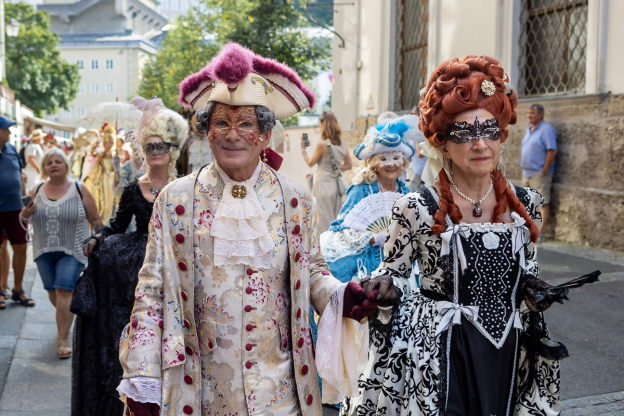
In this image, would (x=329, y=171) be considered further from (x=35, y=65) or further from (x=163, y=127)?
(x=35, y=65)

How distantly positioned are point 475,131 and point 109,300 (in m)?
2.60

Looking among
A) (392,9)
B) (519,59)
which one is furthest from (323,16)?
(519,59)

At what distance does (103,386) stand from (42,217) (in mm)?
2544

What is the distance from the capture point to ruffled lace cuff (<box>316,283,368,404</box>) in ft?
8.48

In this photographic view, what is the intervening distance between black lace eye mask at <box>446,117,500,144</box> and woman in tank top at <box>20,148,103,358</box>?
3.93 m

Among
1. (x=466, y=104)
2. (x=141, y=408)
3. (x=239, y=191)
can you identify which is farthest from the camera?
(x=466, y=104)

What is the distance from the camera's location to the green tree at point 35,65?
46.7 metres

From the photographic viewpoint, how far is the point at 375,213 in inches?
193

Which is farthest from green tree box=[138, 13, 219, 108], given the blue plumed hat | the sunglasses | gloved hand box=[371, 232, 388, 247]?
gloved hand box=[371, 232, 388, 247]

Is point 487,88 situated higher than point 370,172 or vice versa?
point 487,88

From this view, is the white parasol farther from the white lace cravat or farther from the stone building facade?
the white lace cravat

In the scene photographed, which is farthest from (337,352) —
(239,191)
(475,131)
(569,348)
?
(569,348)

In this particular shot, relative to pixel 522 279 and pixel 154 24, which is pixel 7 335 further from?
pixel 154 24

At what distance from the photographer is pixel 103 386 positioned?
4.22m
